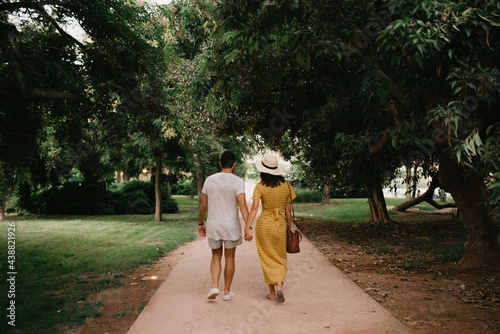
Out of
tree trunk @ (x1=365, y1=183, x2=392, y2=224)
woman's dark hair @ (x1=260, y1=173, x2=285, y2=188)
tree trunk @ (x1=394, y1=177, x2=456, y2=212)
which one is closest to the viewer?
woman's dark hair @ (x1=260, y1=173, x2=285, y2=188)

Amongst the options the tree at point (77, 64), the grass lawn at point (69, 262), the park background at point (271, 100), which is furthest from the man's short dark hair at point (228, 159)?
the tree at point (77, 64)

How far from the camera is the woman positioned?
220 inches

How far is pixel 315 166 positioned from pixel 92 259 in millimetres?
8056

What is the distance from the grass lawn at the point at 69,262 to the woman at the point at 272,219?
2.43 m

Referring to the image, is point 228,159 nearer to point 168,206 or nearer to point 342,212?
point 342,212

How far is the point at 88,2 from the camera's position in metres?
8.62

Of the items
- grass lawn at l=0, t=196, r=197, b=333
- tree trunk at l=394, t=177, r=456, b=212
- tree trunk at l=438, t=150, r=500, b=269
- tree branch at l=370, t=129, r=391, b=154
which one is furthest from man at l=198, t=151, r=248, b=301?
tree trunk at l=394, t=177, r=456, b=212

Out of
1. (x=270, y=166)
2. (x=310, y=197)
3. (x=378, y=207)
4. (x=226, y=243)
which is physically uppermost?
(x=270, y=166)

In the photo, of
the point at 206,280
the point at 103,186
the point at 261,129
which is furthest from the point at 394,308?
the point at 103,186

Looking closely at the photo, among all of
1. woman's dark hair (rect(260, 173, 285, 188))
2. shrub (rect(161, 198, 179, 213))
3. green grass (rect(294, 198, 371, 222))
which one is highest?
woman's dark hair (rect(260, 173, 285, 188))

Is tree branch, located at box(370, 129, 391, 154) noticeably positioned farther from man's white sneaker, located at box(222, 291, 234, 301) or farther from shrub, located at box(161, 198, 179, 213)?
shrub, located at box(161, 198, 179, 213)

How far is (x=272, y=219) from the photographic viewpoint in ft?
18.7

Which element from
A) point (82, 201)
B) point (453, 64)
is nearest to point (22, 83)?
point (453, 64)

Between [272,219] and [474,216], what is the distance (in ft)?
15.9
